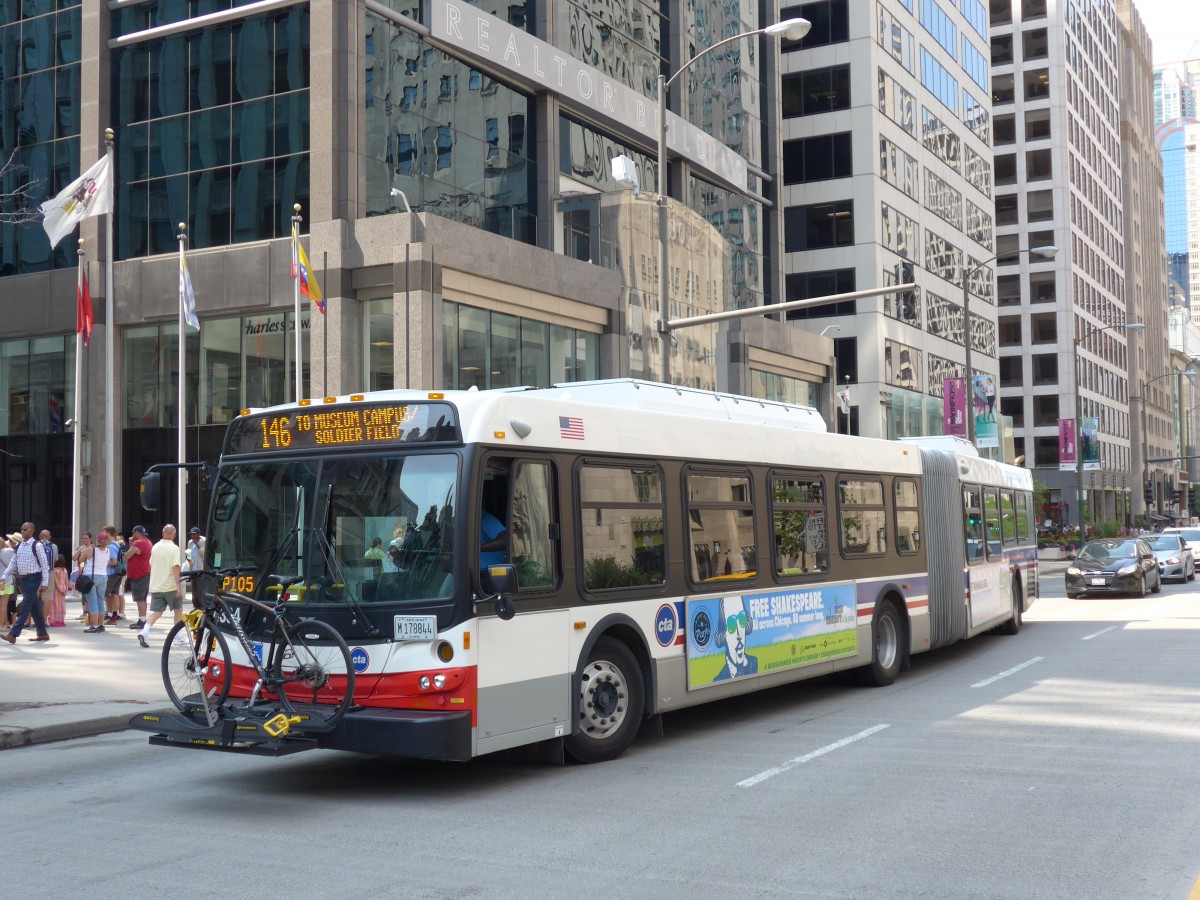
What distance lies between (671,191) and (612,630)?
34861mm

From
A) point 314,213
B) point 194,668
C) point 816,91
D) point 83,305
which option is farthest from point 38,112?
point 816,91

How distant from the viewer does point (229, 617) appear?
8523 millimetres

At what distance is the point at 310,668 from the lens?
837cm

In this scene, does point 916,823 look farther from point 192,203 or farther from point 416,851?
point 192,203

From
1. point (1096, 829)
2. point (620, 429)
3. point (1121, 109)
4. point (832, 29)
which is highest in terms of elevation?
point (1121, 109)

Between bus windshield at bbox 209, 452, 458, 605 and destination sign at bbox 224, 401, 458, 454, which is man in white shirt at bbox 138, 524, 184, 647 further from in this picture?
bus windshield at bbox 209, 452, 458, 605

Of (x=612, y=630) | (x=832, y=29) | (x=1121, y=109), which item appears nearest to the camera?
(x=612, y=630)

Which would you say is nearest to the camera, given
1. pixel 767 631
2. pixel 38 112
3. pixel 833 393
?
pixel 767 631

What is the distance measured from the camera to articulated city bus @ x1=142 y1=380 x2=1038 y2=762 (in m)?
8.33

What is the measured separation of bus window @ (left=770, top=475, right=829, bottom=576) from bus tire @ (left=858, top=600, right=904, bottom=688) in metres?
1.65

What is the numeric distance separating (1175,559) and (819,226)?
93.7ft

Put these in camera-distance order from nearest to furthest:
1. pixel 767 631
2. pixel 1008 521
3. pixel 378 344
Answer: pixel 767 631
pixel 1008 521
pixel 378 344

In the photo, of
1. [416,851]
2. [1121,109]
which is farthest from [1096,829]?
[1121,109]

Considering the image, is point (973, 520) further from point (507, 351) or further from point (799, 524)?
point (507, 351)
